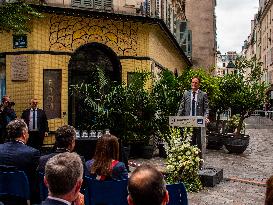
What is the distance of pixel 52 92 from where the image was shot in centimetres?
1481

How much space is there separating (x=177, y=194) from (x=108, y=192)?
0.79 metres

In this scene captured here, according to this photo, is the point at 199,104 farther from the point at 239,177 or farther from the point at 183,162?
the point at 183,162

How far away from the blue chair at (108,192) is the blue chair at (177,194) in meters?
0.57

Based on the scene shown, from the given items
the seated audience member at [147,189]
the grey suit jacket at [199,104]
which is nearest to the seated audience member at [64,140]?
the seated audience member at [147,189]

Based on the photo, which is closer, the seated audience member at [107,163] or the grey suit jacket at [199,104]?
the seated audience member at [107,163]

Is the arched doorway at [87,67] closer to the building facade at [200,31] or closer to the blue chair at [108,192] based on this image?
the blue chair at [108,192]

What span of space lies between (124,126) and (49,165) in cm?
921

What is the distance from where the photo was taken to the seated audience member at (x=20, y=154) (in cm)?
531

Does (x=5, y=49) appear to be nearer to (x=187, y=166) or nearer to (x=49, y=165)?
(x=187, y=166)

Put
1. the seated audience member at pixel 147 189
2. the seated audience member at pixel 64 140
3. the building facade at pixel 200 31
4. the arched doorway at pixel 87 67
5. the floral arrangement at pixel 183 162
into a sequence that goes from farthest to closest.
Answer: the building facade at pixel 200 31
the arched doorway at pixel 87 67
the floral arrangement at pixel 183 162
the seated audience member at pixel 64 140
the seated audience member at pixel 147 189

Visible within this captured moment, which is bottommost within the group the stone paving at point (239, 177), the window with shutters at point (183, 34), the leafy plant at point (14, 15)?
the stone paving at point (239, 177)

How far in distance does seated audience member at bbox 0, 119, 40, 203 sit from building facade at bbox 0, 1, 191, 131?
9.07 metres

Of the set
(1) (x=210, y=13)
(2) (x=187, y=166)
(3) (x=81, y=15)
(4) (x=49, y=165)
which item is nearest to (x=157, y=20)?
(3) (x=81, y=15)

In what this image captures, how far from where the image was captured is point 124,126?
12375 millimetres
